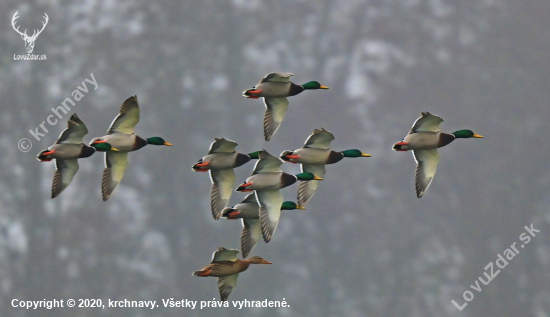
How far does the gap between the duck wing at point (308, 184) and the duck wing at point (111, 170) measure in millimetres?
6580

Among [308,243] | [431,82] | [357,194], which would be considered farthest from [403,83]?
[308,243]

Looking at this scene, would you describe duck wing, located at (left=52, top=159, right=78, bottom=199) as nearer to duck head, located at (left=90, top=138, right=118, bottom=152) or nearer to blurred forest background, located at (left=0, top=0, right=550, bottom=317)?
duck head, located at (left=90, top=138, right=118, bottom=152)

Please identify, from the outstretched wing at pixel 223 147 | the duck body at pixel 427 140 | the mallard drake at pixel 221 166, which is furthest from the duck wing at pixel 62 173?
the duck body at pixel 427 140

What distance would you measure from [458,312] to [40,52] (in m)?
58.1

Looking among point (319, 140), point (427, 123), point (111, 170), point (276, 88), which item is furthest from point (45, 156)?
point (427, 123)

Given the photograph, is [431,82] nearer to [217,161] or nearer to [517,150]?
[517,150]

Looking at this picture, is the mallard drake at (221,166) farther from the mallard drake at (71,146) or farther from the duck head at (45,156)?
the duck head at (45,156)

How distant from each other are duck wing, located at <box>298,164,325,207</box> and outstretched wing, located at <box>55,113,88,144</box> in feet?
26.6

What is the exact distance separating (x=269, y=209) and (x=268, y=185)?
86 centimetres

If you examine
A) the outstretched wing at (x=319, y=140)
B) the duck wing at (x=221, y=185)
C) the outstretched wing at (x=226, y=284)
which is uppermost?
the outstretched wing at (x=319, y=140)

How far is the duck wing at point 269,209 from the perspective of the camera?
34812 millimetres

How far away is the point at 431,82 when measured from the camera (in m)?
121

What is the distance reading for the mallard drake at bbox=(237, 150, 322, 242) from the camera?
35281mm

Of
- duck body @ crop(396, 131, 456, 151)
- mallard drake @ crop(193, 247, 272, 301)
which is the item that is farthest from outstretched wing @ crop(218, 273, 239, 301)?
duck body @ crop(396, 131, 456, 151)
